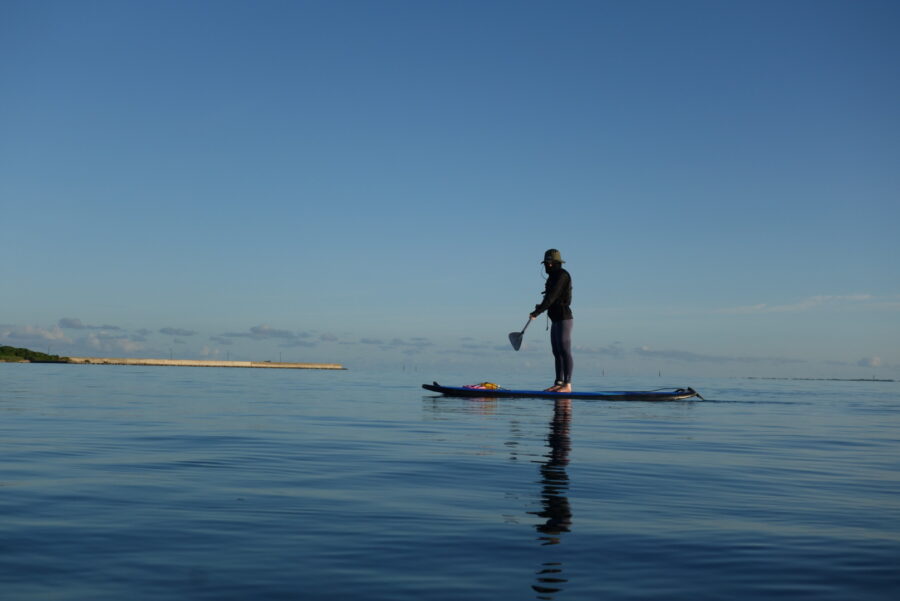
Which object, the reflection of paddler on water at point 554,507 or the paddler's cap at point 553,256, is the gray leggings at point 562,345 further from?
the reflection of paddler on water at point 554,507

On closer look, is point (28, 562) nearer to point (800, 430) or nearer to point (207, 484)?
point (207, 484)

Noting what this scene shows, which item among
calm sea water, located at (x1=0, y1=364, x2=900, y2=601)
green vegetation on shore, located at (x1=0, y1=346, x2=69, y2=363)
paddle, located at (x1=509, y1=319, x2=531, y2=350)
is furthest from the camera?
green vegetation on shore, located at (x1=0, y1=346, x2=69, y2=363)

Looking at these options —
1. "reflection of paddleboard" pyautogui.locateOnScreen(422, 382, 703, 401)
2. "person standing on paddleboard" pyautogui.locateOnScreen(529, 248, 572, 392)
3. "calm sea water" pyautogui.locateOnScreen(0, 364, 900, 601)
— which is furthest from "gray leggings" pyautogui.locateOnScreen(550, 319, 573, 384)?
"calm sea water" pyautogui.locateOnScreen(0, 364, 900, 601)

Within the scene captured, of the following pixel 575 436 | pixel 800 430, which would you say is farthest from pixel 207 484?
pixel 800 430

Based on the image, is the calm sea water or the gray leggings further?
the gray leggings

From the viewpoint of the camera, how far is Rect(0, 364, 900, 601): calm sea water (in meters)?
4.04

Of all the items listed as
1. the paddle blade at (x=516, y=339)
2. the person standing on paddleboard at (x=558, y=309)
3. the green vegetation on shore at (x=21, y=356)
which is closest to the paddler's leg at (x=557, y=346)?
the person standing on paddleboard at (x=558, y=309)

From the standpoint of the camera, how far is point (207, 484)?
719 centimetres

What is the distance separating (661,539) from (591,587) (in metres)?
1.38

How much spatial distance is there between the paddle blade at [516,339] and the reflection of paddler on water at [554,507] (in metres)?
12.0

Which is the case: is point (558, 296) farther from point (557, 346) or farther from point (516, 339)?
point (516, 339)

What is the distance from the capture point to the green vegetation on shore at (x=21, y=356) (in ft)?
481

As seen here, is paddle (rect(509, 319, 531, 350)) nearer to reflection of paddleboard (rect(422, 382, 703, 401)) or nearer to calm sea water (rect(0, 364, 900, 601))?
reflection of paddleboard (rect(422, 382, 703, 401))

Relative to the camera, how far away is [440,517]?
5789 mm
